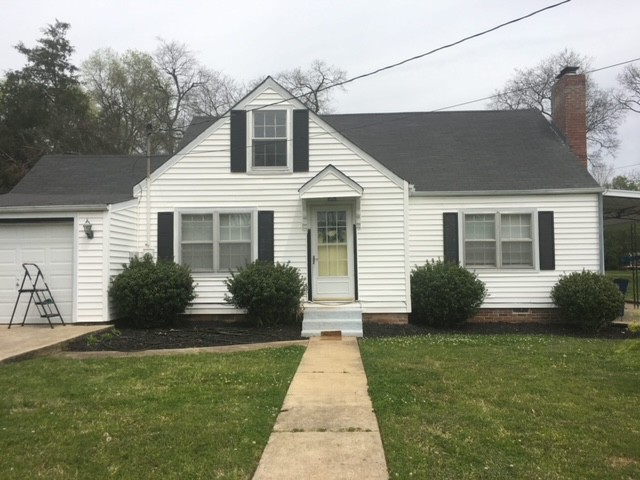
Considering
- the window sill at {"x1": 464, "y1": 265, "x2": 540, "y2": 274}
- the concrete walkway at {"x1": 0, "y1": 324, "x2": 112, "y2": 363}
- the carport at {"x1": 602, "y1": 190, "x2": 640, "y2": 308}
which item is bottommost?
the concrete walkway at {"x1": 0, "y1": 324, "x2": 112, "y2": 363}

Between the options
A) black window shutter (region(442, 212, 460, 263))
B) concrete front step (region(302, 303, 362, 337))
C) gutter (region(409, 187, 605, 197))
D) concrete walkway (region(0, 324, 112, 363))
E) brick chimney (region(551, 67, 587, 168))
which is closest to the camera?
concrete walkway (region(0, 324, 112, 363))

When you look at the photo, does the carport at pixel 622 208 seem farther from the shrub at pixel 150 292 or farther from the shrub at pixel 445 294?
the shrub at pixel 150 292

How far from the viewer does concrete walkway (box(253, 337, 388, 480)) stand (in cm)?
367

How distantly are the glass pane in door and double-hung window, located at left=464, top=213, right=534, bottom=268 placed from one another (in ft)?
9.63

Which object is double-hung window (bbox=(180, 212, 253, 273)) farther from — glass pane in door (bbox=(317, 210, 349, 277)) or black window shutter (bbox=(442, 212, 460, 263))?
black window shutter (bbox=(442, 212, 460, 263))

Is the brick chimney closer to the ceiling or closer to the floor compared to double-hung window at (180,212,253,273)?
closer to the ceiling

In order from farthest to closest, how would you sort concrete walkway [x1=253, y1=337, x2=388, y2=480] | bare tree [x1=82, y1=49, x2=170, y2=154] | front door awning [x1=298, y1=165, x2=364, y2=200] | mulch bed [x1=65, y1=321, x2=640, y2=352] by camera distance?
bare tree [x1=82, y1=49, x2=170, y2=154] < front door awning [x1=298, y1=165, x2=364, y2=200] < mulch bed [x1=65, y1=321, x2=640, y2=352] < concrete walkway [x1=253, y1=337, x2=388, y2=480]

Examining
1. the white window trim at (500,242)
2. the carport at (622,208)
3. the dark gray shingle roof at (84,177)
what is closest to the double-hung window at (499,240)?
the white window trim at (500,242)

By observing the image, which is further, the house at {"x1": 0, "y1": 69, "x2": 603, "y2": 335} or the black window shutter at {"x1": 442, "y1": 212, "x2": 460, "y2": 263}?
the black window shutter at {"x1": 442, "y1": 212, "x2": 460, "y2": 263}

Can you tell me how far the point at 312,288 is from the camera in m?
11.2

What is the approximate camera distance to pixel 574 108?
13430 millimetres

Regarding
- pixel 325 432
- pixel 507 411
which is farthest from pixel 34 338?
Answer: pixel 507 411

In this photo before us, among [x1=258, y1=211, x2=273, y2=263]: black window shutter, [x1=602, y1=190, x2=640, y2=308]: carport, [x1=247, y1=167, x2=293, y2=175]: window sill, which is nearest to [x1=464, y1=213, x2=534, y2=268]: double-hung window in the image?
Answer: [x1=602, y1=190, x2=640, y2=308]: carport

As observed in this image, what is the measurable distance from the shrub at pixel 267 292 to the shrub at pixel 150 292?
98cm
